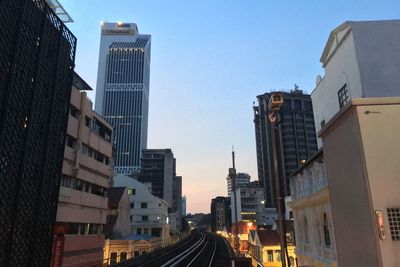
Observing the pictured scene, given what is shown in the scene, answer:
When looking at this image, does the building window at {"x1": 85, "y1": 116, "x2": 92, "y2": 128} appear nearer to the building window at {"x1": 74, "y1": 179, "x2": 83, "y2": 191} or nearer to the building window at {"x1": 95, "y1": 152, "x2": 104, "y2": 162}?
the building window at {"x1": 95, "y1": 152, "x2": 104, "y2": 162}

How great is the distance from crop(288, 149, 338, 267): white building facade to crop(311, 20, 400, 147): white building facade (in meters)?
5.63

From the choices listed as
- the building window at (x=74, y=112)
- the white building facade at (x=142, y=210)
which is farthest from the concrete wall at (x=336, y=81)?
the white building facade at (x=142, y=210)

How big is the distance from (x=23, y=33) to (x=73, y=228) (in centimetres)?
2006

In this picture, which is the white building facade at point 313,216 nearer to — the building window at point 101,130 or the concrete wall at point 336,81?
the concrete wall at point 336,81

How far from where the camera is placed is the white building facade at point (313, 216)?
62.2 ft

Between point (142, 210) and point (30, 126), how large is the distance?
62.5 metres

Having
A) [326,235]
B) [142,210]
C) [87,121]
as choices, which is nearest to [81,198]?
[87,121]

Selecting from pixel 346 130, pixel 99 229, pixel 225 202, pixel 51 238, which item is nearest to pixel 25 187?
pixel 51 238

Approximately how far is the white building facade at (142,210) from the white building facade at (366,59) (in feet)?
221

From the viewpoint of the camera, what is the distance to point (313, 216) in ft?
71.4

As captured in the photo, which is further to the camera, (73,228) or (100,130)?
(100,130)

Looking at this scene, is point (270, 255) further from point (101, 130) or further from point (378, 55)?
point (378, 55)

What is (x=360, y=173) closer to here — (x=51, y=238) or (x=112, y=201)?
(x=51, y=238)

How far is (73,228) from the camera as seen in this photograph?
34688 mm
